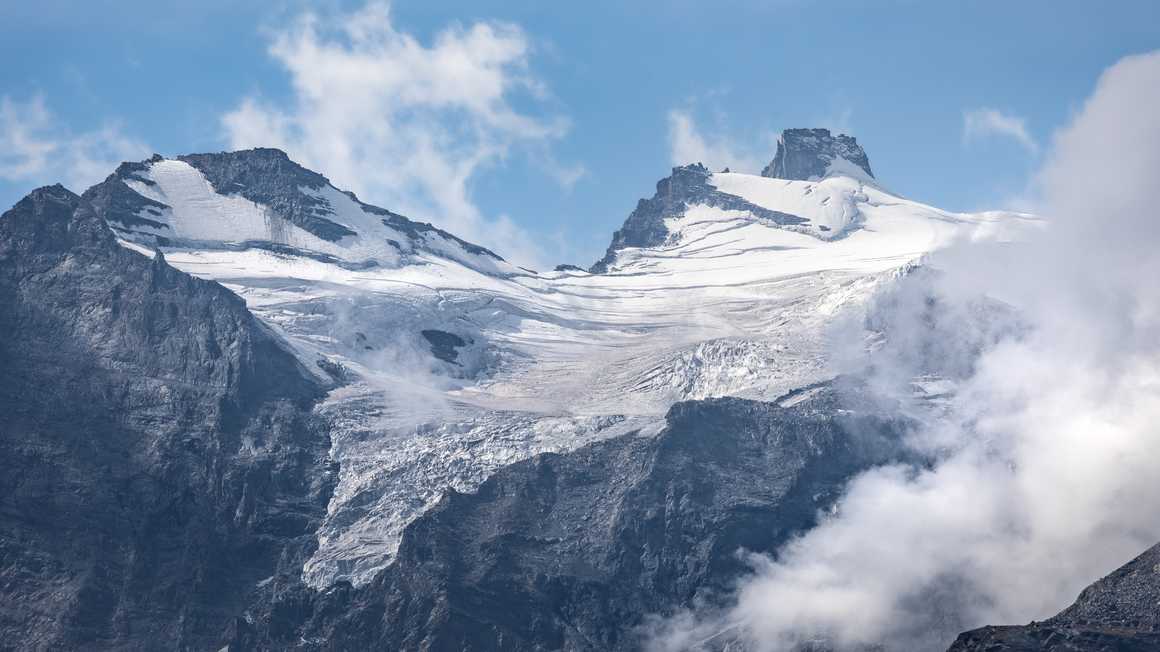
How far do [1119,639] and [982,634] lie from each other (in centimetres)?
1174

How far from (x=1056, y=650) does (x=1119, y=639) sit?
6897 millimetres

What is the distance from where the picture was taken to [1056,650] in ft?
616

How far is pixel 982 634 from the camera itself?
190750 millimetres

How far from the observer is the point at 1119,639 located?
191000 millimetres

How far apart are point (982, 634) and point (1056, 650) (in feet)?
21.3
